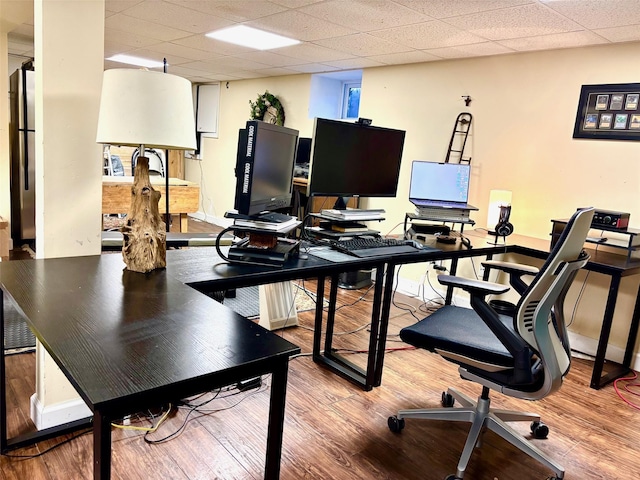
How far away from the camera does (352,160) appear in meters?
2.52

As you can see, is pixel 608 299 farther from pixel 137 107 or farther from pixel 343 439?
pixel 137 107

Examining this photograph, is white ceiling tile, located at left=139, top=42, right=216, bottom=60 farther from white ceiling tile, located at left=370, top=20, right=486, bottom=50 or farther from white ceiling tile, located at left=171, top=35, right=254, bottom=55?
white ceiling tile, located at left=370, top=20, right=486, bottom=50

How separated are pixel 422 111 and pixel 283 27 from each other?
59.2 inches

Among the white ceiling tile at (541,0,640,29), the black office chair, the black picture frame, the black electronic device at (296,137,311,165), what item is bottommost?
the black office chair

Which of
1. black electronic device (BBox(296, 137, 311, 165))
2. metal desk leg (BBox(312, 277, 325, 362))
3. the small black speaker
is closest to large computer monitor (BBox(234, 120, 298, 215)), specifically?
metal desk leg (BBox(312, 277, 325, 362))

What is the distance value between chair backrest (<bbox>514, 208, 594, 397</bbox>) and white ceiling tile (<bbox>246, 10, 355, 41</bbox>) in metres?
2.31

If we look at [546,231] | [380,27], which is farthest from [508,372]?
[380,27]

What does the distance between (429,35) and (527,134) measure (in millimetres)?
1083

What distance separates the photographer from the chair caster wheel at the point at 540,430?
7.11 ft

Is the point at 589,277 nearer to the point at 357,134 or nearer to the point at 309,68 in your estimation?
the point at 357,134

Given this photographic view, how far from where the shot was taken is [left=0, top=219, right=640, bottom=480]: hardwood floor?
180cm

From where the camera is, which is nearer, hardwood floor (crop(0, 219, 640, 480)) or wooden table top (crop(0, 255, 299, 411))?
wooden table top (crop(0, 255, 299, 411))

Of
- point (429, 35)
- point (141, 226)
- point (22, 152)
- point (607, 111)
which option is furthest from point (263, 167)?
point (22, 152)

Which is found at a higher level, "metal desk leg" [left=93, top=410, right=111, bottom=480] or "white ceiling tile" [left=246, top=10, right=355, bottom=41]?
"white ceiling tile" [left=246, top=10, right=355, bottom=41]
